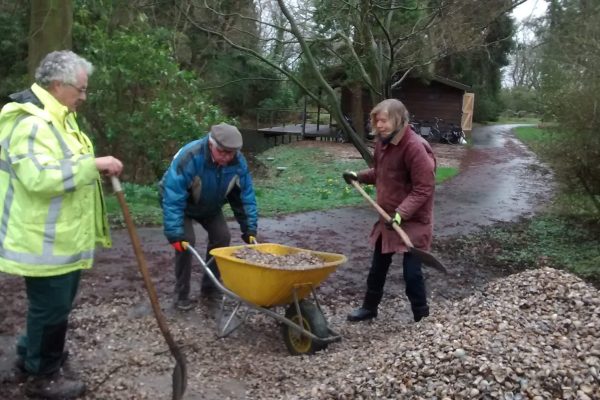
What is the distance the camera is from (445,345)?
3561 millimetres

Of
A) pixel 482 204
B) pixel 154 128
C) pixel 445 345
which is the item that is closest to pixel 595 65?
pixel 482 204

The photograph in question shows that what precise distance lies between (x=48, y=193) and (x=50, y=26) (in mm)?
7047

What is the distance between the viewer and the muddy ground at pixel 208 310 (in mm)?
4102

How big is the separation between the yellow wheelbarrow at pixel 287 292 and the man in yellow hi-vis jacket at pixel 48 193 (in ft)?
3.41

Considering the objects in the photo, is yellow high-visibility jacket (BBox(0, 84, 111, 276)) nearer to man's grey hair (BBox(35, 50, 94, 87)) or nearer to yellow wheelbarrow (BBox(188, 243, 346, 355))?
man's grey hair (BBox(35, 50, 94, 87))

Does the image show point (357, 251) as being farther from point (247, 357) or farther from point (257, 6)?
point (257, 6)

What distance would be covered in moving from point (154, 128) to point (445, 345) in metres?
8.01

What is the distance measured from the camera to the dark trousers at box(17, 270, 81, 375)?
3.54 meters

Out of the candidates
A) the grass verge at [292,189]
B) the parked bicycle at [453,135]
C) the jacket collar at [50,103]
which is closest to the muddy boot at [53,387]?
the jacket collar at [50,103]

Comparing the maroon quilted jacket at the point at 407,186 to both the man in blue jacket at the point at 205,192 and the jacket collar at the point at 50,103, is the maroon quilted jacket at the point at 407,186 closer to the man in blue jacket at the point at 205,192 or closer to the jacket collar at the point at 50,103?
the man in blue jacket at the point at 205,192

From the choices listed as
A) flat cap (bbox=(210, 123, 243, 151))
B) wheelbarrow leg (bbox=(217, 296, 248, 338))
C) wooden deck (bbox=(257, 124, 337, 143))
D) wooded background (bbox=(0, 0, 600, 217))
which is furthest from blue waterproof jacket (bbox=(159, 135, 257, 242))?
wooden deck (bbox=(257, 124, 337, 143))

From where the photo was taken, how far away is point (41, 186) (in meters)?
3.26

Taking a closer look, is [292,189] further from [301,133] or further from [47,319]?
[301,133]

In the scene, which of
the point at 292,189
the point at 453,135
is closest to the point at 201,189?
the point at 292,189
